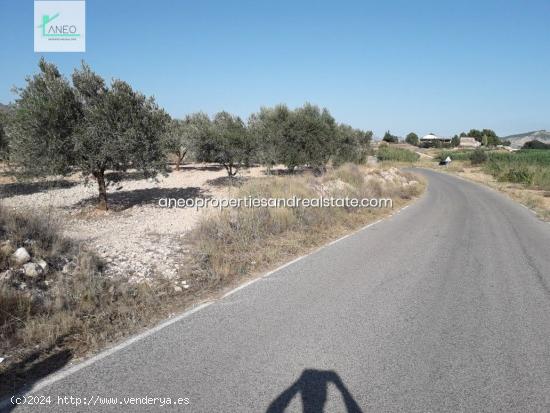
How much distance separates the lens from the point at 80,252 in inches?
256

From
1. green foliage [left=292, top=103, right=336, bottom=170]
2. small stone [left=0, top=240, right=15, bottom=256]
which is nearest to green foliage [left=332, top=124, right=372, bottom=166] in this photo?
green foliage [left=292, top=103, right=336, bottom=170]

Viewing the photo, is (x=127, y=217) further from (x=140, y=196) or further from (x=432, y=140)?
(x=432, y=140)

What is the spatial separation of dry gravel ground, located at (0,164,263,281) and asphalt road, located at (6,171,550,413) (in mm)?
2470

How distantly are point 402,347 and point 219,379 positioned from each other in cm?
210

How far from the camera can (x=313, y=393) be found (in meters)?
3.18

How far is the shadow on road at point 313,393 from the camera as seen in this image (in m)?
2.98

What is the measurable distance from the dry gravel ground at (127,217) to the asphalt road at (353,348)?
2.47m

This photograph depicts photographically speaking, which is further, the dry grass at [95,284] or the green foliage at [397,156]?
the green foliage at [397,156]

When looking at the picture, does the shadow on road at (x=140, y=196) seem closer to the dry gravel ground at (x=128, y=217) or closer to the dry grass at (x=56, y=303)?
the dry gravel ground at (x=128, y=217)

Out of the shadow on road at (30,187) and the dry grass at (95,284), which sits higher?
the shadow on road at (30,187)

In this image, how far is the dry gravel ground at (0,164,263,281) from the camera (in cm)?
701

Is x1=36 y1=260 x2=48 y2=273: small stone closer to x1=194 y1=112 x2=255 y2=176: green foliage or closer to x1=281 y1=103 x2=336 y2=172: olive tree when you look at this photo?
x1=194 y1=112 x2=255 y2=176: green foliage

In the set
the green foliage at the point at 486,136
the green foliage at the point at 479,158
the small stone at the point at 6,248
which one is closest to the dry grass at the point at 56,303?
the small stone at the point at 6,248

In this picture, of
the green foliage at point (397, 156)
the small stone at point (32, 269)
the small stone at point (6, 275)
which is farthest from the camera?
the green foliage at point (397, 156)
